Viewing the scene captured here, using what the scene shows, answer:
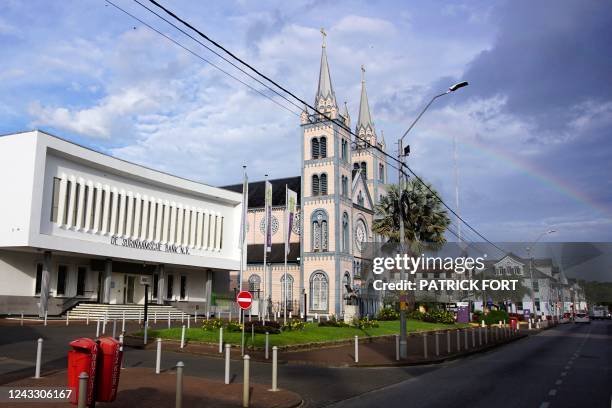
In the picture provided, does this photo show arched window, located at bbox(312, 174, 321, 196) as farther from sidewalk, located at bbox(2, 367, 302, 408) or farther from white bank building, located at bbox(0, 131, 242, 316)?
sidewalk, located at bbox(2, 367, 302, 408)

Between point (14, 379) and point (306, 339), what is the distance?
1461 centimetres

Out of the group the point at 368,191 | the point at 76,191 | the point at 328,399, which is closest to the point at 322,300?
the point at 368,191

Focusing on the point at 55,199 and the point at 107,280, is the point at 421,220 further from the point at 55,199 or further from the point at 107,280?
the point at 55,199

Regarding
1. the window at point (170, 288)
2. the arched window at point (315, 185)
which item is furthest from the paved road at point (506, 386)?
the arched window at point (315, 185)

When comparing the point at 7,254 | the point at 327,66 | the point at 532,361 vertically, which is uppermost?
the point at 327,66

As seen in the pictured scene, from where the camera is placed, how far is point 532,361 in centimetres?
2184

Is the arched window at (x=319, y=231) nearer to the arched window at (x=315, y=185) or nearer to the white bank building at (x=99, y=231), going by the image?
the arched window at (x=315, y=185)

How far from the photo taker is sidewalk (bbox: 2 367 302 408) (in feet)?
A: 35.6

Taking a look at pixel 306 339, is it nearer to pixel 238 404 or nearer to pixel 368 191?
pixel 238 404

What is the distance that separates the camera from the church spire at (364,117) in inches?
3031

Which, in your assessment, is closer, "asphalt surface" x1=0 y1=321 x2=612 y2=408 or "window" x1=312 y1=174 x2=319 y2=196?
"asphalt surface" x1=0 y1=321 x2=612 y2=408

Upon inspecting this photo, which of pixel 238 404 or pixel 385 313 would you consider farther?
pixel 385 313

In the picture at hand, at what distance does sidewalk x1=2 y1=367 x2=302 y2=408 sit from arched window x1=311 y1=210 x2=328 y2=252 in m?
43.0

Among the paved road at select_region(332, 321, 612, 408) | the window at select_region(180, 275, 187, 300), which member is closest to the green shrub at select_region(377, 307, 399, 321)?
the window at select_region(180, 275, 187, 300)
